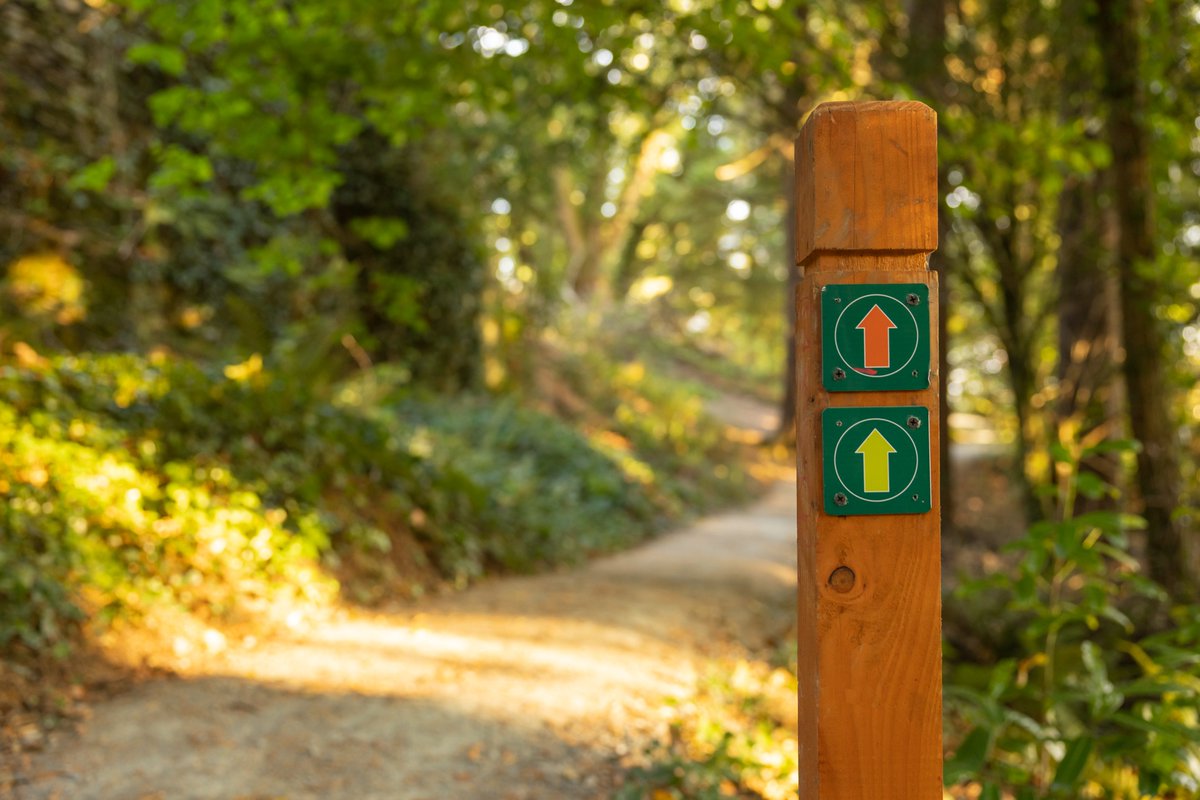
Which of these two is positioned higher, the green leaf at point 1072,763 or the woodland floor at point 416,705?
the green leaf at point 1072,763

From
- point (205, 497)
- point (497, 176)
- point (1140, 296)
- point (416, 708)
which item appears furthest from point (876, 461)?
point (497, 176)

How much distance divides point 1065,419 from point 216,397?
8185mm

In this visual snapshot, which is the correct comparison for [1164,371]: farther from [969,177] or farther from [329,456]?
[329,456]

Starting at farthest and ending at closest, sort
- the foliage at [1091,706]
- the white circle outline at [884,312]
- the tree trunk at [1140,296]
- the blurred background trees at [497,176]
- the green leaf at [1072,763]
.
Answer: the blurred background trees at [497,176]
the tree trunk at [1140,296]
the foliage at [1091,706]
the green leaf at [1072,763]
the white circle outline at [884,312]

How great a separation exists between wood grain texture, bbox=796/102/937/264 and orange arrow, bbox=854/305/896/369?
6.1 inches

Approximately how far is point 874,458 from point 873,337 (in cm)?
26

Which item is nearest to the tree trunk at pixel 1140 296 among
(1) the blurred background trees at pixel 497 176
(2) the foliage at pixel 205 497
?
(1) the blurred background trees at pixel 497 176

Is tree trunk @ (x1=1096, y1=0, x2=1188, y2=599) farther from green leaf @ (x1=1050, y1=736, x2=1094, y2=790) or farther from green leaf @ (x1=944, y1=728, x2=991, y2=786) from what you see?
green leaf @ (x1=944, y1=728, x2=991, y2=786)

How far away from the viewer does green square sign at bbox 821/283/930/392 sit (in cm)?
203

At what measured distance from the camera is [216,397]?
22.6 ft

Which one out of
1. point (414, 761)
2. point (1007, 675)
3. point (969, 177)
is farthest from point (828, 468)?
point (969, 177)

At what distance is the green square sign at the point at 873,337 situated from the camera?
6.64 ft

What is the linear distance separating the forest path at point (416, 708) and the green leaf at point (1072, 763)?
1689mm

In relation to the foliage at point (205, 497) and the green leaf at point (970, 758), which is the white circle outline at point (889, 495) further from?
the foliage at point (205, 497)
